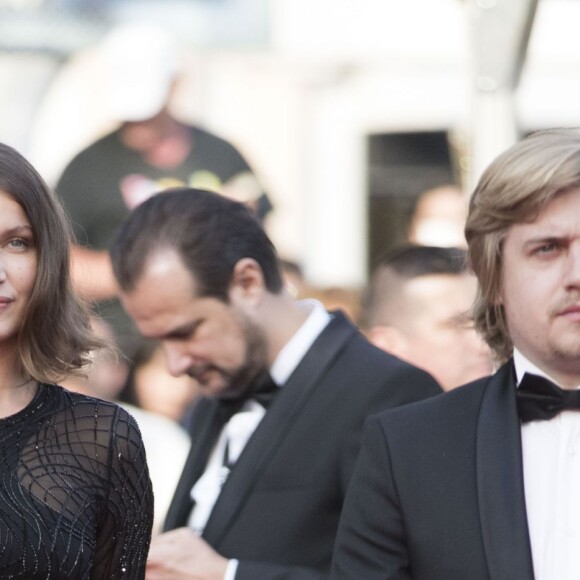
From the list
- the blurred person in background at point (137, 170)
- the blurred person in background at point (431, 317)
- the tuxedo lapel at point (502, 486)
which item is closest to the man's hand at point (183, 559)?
the tuxedo lapel at point (502, 486)

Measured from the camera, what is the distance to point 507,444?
11.0ft

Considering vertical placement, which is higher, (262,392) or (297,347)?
(297,347)

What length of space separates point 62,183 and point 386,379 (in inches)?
155

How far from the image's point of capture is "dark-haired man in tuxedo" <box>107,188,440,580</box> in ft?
13.3

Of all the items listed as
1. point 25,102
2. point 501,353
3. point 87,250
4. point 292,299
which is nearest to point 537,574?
point 501,353

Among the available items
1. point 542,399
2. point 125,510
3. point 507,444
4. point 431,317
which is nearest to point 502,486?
point 507,444

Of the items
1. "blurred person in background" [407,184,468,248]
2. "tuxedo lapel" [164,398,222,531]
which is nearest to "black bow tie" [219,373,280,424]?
"tuxedo lapel" [164,398,222,531]

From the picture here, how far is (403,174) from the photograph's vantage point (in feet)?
31.9

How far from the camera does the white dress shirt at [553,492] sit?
3.21 m

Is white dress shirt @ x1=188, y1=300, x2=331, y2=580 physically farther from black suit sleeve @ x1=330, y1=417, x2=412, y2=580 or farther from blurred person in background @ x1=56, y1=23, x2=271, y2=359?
blurred person in background @ x1=56, y1=23, x2=271, y2=359

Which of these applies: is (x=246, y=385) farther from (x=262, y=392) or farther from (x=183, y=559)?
(x=183, y=559)

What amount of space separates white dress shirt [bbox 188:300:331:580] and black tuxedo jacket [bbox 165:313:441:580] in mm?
83

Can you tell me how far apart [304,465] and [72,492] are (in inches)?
34.9

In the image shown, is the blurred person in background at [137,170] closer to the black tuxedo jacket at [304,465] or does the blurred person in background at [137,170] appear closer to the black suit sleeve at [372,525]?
the black tuxedo jacket at [304,465]
